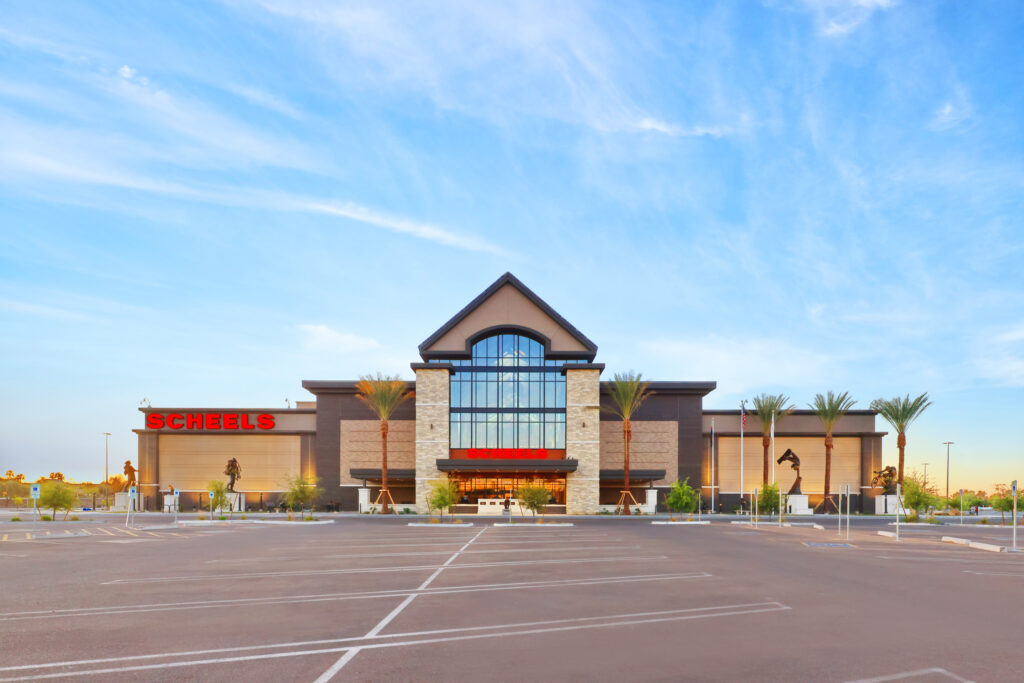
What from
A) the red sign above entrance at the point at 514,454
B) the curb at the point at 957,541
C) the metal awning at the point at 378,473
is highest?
the red sign above entrance at the point at 514,454

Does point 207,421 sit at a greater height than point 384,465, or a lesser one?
greater

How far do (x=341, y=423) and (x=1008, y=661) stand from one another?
59.6 metres

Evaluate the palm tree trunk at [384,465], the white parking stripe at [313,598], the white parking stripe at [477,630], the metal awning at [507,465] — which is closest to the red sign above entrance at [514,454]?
the metal awning at [507,465]

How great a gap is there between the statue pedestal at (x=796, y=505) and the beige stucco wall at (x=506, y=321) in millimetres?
21444

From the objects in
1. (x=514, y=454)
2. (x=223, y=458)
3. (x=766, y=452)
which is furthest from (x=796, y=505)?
(x=223, y=458)

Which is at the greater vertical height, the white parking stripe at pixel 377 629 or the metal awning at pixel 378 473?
the white parking stripe at pixel 377 629

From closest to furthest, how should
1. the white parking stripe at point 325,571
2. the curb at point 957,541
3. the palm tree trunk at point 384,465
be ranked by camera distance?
the white parking stripe at point 325,571
the curb at point 957,541
the palm tree trunk at point 384,465

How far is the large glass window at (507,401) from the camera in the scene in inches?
2392

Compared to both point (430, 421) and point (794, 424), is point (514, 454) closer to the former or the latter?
point (430, 421)

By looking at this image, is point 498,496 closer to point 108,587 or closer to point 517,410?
point 517,410

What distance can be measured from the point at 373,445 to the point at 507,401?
12.5 m

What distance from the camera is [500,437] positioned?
6075 centimetres

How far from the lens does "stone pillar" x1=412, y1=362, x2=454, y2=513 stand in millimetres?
59531

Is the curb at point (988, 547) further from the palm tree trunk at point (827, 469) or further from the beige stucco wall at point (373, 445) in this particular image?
the beige stucco wall at point (373, 445)
